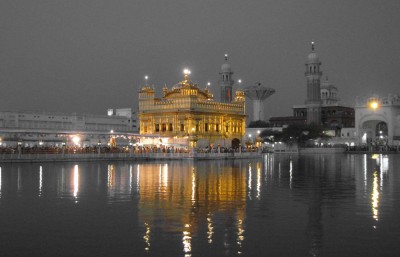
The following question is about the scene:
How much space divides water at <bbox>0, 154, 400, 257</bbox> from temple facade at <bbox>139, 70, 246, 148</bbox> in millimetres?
36634

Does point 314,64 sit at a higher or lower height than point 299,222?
higher

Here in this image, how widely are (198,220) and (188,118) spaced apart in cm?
4537

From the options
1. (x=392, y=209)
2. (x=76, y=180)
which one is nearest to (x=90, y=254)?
A: (x=392, y=209)

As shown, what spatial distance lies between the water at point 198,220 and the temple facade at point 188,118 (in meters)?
36.6

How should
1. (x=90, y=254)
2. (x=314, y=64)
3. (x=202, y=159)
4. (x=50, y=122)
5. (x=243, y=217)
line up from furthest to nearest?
(x=314, y=64)
(x=50, y=122)
(x=202, y=159)
(x=243, y=217)
(x=90, y=254)

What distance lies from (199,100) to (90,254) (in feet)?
164

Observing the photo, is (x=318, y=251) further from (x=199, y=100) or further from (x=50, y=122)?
(x=50, y=122)

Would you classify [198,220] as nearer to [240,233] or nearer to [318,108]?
[240,233]

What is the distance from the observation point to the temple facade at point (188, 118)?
2270 inches

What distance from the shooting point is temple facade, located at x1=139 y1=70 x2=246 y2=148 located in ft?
189

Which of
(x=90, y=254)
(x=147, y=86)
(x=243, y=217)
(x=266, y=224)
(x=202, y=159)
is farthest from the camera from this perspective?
(x=147, y=86)

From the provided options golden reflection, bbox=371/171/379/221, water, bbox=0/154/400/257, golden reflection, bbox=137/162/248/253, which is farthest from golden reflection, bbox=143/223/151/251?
golden reflection, bbox=371/171/379/221

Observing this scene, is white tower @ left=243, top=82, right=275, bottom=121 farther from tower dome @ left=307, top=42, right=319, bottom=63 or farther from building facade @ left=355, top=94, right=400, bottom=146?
building facade @ left=355, top=94, right=400, bottom=146

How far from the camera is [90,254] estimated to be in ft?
30.6
